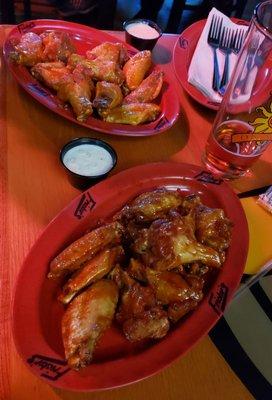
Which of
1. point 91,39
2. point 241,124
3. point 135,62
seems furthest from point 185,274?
point 91,39

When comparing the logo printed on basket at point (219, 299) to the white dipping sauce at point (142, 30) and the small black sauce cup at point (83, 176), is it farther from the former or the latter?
the white dipping sauce at point (142, 30)

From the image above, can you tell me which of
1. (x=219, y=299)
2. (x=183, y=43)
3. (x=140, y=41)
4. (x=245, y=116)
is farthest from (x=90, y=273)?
(x=183, y=43)

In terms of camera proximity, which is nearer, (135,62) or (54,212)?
(54,212)

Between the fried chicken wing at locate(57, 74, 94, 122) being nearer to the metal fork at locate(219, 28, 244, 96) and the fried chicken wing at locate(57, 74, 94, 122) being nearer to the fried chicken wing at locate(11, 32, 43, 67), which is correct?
the fried chicken wing at locate(11, 32, 43, 67)

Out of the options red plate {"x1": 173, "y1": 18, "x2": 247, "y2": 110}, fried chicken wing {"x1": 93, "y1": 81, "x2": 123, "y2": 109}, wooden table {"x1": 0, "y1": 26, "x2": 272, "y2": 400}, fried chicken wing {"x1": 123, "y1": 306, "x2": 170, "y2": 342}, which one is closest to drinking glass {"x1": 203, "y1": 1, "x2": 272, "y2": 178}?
wooden table {"x1": 0, "y1": 26, "x2": 272, "y2": 400}

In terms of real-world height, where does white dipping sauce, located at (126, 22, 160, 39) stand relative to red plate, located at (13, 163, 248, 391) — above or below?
above

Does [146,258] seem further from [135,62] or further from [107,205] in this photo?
[135,62]
